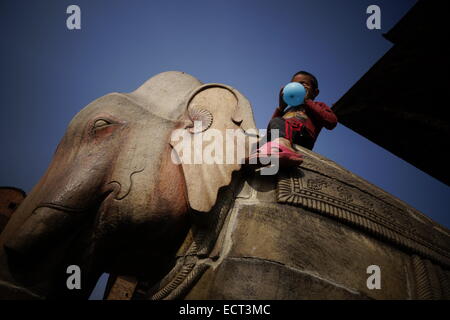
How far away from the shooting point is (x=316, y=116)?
7.01 feet

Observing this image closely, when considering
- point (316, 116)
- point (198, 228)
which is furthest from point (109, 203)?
point (316, 116)

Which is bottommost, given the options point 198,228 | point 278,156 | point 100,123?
point 198,228

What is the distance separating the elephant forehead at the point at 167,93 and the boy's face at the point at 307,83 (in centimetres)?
96

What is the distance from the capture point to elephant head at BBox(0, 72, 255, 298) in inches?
A: 48.1

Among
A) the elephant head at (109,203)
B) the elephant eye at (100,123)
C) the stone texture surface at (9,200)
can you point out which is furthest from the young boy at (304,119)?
the stone texture surface at (9,200)

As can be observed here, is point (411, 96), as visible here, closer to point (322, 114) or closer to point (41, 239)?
point (322, 114)

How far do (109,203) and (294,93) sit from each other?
4.90 feet

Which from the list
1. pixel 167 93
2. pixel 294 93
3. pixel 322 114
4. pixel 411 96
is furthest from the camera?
pixel 411 96

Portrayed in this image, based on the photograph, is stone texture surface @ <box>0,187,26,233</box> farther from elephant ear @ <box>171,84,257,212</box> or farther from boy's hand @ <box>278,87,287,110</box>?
boy's hand @ <box>278,87,287,110</box>

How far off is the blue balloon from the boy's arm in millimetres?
126

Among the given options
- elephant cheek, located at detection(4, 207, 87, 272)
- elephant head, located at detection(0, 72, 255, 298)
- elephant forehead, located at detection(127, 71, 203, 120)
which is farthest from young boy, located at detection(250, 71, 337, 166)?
elephant cheek, located at detection(4, 207, 87, 272)

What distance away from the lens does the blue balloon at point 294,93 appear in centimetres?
197

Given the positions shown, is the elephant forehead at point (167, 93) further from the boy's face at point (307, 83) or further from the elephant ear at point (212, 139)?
the boy's face at point (307, 83)

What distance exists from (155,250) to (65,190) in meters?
0.55
